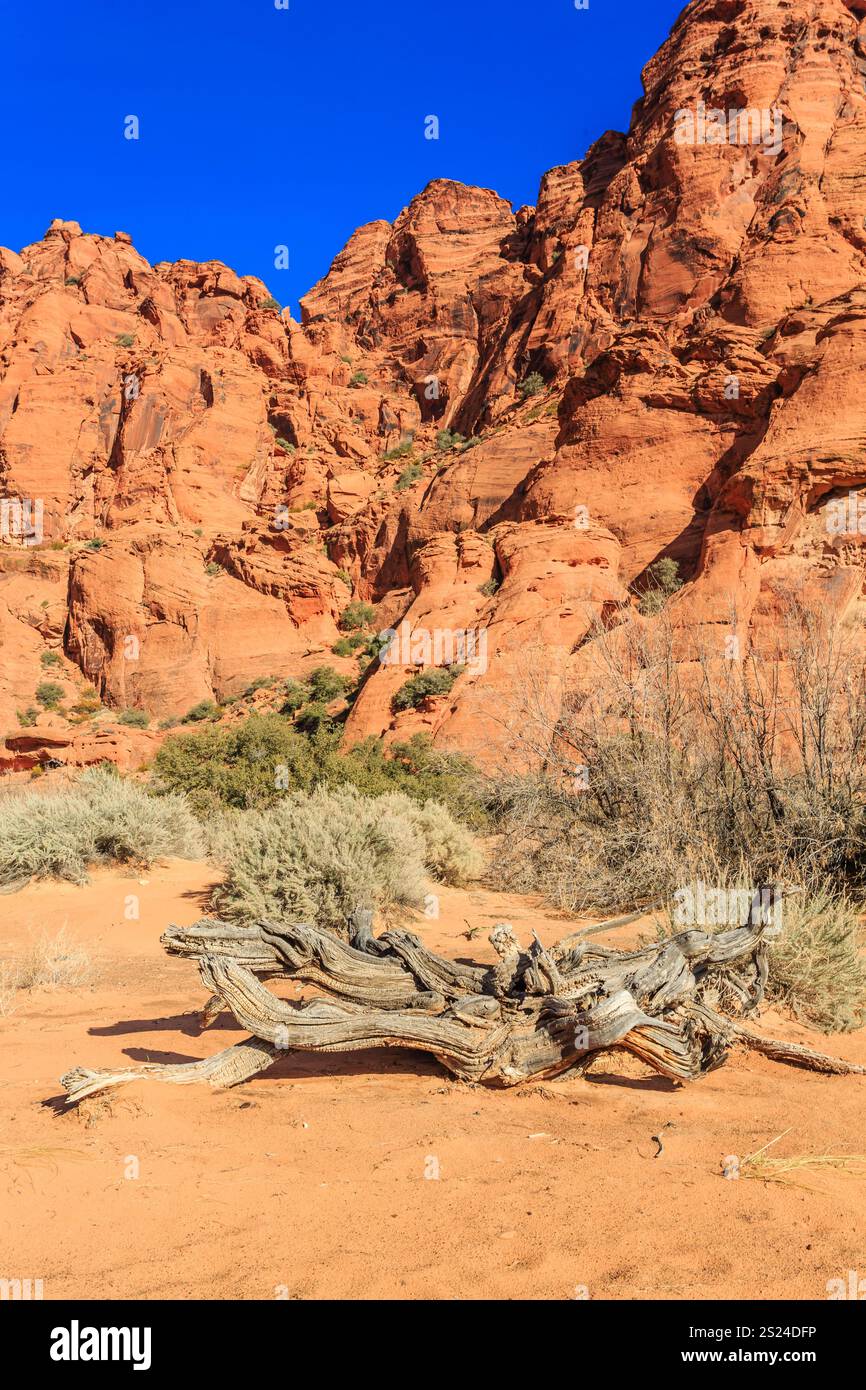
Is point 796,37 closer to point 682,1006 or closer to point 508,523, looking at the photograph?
point 508,523

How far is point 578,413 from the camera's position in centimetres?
2911


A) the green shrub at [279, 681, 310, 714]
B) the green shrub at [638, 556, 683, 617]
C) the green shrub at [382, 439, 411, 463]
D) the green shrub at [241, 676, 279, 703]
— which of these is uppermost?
the green shrub at [382, 439, 411, 463]

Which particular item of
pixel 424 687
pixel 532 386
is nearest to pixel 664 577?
pixel 424 687

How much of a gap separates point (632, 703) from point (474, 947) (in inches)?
132

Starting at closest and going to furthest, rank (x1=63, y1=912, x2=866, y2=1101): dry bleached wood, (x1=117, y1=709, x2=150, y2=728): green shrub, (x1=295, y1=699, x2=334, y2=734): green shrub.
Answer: (x1=63, y1=912, x2=866, y2=1101): dry bleached wood, (x1=295, y1=699, x2=334, y2=734): green shrub, (x1=117, y1=709, x2=150, y2=728): green shrub

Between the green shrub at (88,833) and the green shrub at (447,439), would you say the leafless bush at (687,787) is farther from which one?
the green shrub at (447,439)

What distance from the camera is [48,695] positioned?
36344mm

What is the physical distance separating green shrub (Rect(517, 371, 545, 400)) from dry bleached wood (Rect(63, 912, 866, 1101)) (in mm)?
40045

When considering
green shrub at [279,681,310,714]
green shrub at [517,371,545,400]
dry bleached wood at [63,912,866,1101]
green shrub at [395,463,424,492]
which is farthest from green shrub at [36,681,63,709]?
dry bleached wood at [63,912,866,1101]

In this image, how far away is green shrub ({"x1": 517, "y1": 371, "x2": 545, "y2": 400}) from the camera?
41.1 metres

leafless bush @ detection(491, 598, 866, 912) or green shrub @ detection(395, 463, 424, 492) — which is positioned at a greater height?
green shrub @ detection(395, 463, 424, 492)

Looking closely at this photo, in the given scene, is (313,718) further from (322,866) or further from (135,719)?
(322,866)

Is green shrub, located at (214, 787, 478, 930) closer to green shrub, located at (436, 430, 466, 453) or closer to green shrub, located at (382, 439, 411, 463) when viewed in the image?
green shrub, located at (436, 430, 466, 453)
